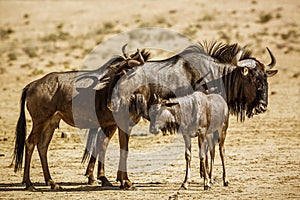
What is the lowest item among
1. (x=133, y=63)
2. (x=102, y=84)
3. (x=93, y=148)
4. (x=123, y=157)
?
(x=123, y=157)

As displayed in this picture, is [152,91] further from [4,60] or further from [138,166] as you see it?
[4,60]

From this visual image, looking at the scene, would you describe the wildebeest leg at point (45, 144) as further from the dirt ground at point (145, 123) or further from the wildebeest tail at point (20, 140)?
the wildebeest tail at point (20, 140)

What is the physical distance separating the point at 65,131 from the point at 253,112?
21.3 ft

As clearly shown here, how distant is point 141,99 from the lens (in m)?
11.6

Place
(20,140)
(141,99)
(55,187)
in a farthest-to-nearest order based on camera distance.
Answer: (20,140) < (141,99) < (55,187)

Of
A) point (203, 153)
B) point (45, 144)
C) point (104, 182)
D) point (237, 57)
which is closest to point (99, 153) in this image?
point (104, 182)

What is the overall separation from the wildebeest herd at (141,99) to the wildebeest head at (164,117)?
21 mm

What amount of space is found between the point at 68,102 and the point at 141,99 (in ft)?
3.88

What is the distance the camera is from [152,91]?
12055 millimetres

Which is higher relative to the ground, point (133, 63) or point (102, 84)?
point (133, 63)

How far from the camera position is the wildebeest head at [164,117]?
10.5 meters

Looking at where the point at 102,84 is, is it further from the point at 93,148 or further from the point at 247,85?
the point at 247,85

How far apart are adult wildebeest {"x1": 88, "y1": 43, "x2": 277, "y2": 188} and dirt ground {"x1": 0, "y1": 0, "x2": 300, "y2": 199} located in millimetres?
1228

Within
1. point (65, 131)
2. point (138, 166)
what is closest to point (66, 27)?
point (65, 131)
